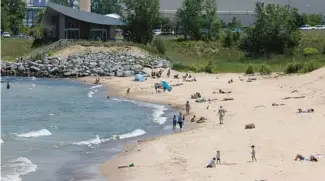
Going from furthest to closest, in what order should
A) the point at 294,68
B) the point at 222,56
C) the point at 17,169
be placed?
the point at 222,56 → the point at 294,68 → the point at 17,169

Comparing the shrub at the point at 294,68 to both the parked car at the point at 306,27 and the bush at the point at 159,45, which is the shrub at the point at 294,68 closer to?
the bush at the point at 159,45

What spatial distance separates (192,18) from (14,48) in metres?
22.6

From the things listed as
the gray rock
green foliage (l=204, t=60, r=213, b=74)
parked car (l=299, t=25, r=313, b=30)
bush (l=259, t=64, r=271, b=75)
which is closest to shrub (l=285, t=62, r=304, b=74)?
bush (l=259, t=64, r=271, b=75)

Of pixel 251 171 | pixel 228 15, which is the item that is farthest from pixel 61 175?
pixel 228 15

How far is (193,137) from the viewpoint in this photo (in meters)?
29.1

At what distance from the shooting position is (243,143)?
26.1 metres

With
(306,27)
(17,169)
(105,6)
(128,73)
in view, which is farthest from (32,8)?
(17,169)

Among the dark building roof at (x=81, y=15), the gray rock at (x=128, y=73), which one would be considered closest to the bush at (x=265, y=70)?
the gray rock at (x=128, y=73)

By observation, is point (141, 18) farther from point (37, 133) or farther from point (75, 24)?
point (37, 133)

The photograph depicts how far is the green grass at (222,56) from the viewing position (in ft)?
225

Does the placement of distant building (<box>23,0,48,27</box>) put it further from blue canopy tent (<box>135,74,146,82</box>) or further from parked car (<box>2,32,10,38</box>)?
blue canopy tent (<box>135,74,146,82</box>)

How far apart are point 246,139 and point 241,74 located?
37.6m

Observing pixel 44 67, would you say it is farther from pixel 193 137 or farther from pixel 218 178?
pixel 218 178

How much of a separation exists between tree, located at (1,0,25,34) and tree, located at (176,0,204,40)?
2519 centimetres
